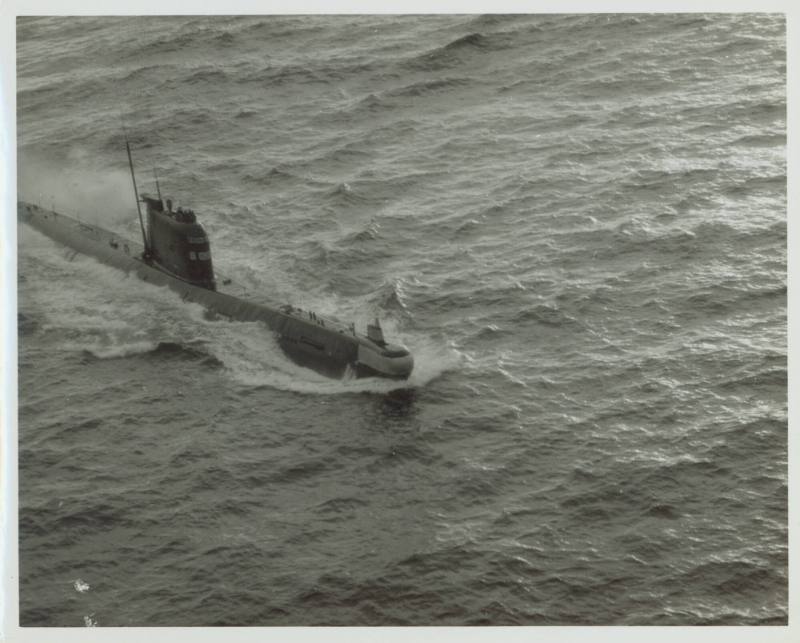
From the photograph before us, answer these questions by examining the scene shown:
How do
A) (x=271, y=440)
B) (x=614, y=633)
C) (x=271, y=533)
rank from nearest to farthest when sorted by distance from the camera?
1. (x=614, y=633)
2. (x=271, y=533)
3. (x=271, y=440)

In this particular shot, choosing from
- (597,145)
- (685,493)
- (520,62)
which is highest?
(520,62)

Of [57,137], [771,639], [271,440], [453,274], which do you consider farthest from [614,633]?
[57,137]

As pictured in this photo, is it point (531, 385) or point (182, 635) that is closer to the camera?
point (182, 635)

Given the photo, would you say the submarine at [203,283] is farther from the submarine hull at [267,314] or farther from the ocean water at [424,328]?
the ocean water at [424,328]

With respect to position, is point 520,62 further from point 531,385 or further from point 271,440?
point 271,440

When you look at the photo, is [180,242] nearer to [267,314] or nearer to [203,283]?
[203,283]

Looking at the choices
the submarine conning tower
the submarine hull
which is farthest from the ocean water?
the submarine conning tower

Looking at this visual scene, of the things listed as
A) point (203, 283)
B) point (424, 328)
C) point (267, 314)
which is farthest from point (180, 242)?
point (424, 328)
